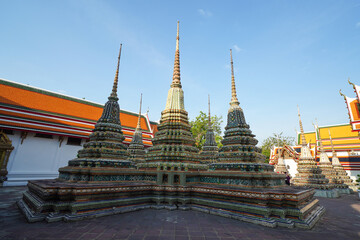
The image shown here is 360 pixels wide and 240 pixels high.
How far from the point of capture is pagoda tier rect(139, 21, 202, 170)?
827 cm

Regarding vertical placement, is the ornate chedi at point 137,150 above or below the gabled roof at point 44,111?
below

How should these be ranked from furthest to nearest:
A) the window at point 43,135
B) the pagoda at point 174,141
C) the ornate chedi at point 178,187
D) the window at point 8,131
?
the window at point 43,135, the window at point 8,131, the pagoda at point 174,141, the ornate chedi at point 178,187

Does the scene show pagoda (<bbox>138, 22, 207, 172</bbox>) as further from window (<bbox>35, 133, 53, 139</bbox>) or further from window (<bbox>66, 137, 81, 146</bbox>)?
window (<bbox>35, 133, 53, 139</bbox>)

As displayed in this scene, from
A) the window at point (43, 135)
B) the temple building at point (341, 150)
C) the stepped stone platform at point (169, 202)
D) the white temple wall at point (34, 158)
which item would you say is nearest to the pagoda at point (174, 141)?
the stepped stone platform at point (169, 202)

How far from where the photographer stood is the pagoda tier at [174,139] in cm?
827

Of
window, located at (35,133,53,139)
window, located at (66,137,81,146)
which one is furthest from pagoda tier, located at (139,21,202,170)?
window, located at (35,133,53,139)

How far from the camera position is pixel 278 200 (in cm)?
563

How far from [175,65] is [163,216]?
7748 mm

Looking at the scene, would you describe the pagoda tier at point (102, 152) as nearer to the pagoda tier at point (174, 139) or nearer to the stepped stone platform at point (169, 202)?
the stepped stone platform at point (169, 202)

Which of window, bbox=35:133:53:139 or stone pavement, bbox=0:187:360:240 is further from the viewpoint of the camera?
window, bbox=35:133:53:139

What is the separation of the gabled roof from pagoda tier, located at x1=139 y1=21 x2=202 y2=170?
13.0 meters

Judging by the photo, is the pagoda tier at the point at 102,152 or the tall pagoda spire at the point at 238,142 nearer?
the pagoda tier at the point at 102,152

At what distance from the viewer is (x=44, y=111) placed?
18500 millimetres

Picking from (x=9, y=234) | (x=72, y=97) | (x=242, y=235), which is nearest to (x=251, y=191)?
(x=242, y=235)
